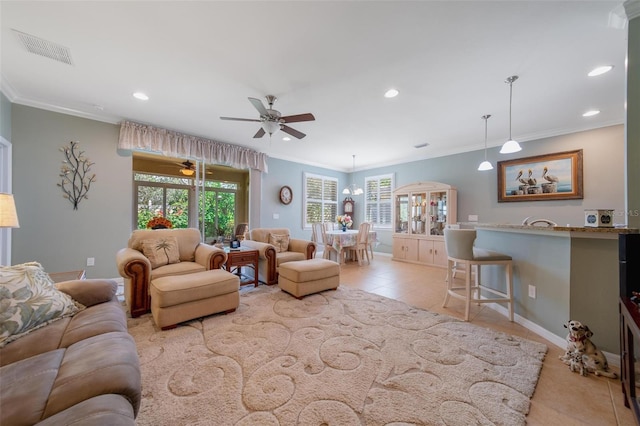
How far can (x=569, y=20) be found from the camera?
1.81 metres

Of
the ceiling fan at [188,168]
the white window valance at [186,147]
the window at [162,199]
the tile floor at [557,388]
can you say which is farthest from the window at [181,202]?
the tile floor at [557,388]

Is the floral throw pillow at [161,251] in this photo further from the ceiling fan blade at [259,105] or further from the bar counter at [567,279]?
the bar counter at [567,279]

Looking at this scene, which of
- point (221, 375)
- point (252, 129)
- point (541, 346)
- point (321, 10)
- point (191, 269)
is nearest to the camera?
point (221, 375)

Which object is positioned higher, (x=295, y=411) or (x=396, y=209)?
(x=396, y=209)

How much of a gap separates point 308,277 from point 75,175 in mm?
3823

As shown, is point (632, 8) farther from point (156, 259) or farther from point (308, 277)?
point (156, 259)

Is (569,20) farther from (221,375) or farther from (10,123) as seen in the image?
(10,123)

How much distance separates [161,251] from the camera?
3000 millimetres

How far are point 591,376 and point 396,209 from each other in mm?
4559

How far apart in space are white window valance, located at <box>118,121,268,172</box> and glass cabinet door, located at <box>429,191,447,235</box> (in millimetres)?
3984

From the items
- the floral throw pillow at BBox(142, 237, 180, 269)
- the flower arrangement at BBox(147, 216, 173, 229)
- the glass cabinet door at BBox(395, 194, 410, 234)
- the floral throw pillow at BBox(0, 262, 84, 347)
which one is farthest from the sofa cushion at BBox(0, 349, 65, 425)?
the glass cabinet door at BBox(395, 194, 410, 234)

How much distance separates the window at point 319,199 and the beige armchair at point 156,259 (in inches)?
138

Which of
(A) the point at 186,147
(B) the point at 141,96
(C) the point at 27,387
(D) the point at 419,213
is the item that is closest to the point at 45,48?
(B) the point at 141,96

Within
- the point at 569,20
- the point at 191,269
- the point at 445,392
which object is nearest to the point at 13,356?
the point at 191,269
